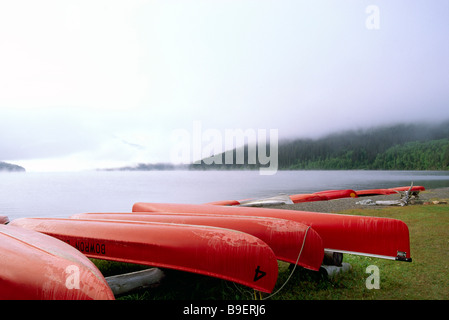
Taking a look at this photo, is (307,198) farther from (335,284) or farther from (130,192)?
(130,192)

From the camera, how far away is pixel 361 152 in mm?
179500

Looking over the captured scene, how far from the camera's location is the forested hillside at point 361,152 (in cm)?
15588

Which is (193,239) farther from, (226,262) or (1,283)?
(1,283)

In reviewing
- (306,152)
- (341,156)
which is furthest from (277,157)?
(341,156)

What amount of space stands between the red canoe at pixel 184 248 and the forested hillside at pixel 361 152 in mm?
150111

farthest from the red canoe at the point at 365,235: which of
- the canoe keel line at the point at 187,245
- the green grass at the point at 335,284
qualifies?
the green grass at the point at 335,284

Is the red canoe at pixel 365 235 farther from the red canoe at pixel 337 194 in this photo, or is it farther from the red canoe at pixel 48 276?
the red canoe at pixel 337 194

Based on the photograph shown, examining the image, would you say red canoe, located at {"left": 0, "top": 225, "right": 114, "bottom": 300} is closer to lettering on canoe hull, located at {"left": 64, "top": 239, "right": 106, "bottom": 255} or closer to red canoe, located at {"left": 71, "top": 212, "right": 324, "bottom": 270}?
lettering on canoe hull, located at {"left": 64, "top": 239, "right": 106, "bottom": 255}

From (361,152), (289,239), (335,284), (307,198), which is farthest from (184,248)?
(361,152)

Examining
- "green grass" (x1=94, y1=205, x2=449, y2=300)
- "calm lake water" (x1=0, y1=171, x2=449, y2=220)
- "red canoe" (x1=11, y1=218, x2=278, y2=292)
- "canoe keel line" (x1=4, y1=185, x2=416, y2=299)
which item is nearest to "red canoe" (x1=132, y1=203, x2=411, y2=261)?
"canoe keel line" (x1=4, y1=185, x2=416, y2=299)

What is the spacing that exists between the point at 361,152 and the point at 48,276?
19003cm

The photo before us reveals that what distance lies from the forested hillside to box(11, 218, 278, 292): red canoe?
150m

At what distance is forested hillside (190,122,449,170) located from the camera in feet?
511
